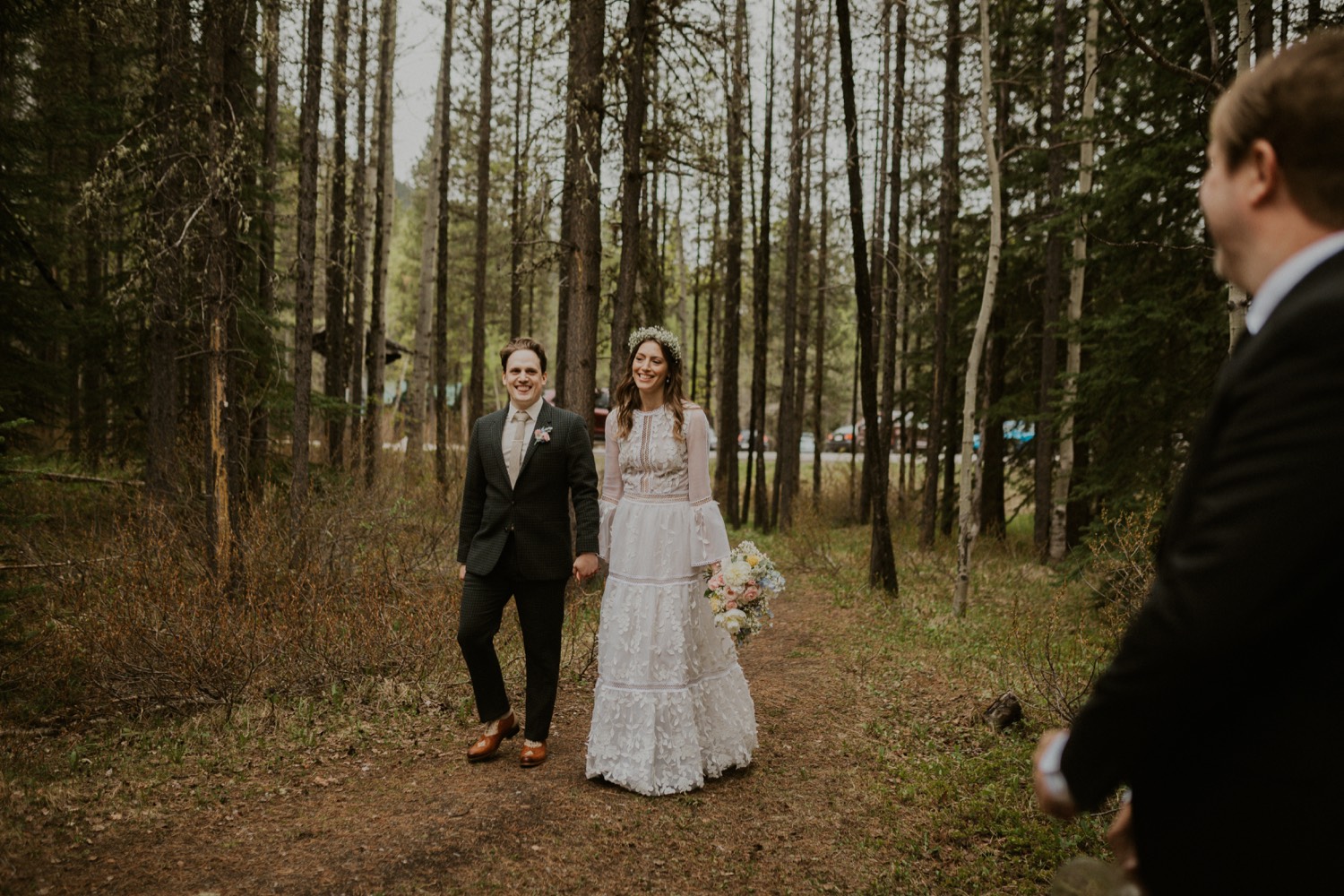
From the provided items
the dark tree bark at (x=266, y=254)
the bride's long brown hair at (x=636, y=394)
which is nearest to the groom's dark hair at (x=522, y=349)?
the bride's long brown hair at (x=636, y=394)

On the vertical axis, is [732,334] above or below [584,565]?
above

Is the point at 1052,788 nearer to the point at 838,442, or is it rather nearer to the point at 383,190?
the point at 383,190

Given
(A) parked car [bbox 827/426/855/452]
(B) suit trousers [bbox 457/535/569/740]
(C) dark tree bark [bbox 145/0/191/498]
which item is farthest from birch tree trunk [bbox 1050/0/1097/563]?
(A) parked car [bbox 827/426/855/452]

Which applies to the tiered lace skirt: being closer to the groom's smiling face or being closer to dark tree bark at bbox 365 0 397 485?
the groom's smiling face

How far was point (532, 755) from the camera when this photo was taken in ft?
18.0

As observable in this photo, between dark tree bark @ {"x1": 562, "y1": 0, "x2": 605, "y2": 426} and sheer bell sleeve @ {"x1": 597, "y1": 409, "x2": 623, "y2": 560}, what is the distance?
4.25 metres

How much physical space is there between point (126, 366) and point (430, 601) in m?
7.23

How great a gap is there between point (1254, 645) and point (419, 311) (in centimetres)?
1756

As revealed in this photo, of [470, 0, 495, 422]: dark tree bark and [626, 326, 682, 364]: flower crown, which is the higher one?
[470, 0, 495, 422]: dark tree bark

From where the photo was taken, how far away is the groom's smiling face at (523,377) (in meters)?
5.36

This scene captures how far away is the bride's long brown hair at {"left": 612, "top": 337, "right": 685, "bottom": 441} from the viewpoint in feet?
18.0

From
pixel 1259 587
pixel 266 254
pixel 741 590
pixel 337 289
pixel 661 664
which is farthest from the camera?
pixel 337 289

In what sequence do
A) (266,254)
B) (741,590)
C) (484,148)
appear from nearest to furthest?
(741,590)
(266,254)
(484,148)

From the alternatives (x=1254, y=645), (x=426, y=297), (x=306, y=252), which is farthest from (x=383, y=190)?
(x=1254, y=645)
